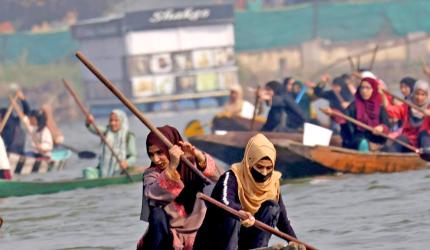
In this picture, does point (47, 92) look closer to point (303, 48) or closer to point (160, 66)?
point (160, 66)

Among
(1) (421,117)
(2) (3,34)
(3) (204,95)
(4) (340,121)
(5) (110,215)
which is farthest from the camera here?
(2) (3,34)

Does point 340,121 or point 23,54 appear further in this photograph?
point 23,54

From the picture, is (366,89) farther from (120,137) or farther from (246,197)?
(246,197)

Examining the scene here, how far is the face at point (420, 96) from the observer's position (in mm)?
20219

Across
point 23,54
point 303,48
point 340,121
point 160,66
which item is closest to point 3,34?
point 23,54

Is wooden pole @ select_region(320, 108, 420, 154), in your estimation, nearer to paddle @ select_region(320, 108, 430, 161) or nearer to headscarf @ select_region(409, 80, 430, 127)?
paddle @ select_region(320, 108, 430, 161)

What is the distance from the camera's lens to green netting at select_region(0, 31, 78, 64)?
6194 cm

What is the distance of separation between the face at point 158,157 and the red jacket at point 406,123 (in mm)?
10151

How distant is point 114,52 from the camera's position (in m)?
61.6

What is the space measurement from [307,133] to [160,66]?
40.1 metres

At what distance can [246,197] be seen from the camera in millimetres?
10641

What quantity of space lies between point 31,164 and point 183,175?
53.7ft

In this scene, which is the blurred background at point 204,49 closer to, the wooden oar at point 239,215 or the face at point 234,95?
the face at point 234,95

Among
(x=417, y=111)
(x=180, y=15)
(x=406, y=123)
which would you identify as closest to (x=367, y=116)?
(x=406, y=123)
